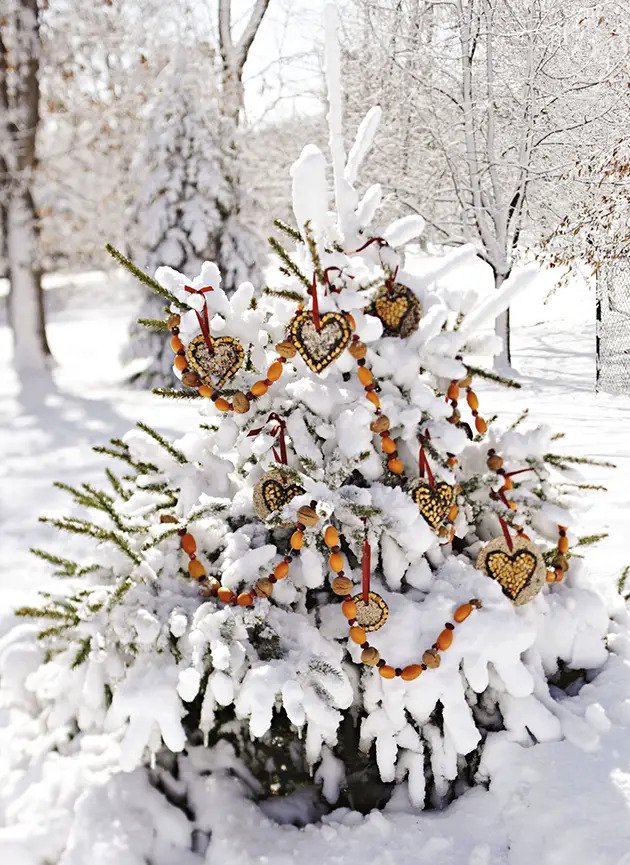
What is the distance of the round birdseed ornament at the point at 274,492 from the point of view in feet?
7.02

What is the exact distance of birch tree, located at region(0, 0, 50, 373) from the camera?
34.9ft

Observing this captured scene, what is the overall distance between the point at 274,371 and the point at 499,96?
10648mm

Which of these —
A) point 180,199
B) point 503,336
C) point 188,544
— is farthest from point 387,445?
point 503,336

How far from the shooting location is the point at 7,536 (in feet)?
16.1

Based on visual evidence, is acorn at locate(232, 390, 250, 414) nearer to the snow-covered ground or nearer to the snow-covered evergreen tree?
the snow-covered ground

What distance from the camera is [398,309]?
215 cm

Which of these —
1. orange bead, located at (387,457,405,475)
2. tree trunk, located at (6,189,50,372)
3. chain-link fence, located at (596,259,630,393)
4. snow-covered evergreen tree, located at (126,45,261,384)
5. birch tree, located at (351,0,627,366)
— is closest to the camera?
orange bead, located at (387,457,405,475)

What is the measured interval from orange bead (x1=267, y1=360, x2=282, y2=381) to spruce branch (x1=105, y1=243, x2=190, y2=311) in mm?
339

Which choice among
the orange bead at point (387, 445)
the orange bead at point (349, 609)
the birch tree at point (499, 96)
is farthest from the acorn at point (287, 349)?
the birch tree at point (499, 96)

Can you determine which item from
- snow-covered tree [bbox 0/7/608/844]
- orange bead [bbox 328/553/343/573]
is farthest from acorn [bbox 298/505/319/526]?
orange bead [bbox 328/553/343/573]

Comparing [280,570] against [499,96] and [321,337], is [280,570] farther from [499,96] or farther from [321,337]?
[499,96]

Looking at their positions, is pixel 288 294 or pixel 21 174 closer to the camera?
pixel 288 294

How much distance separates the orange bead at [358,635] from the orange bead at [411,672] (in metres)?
0.14

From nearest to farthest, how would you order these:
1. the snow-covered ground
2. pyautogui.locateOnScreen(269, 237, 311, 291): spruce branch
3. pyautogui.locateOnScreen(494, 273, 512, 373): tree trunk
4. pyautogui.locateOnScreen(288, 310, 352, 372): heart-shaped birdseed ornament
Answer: the snow-covered ground
pyautogui.locateOnScreen(288, 310, 352, 372): heart-shaped birdseed ornament
pyautogui.locateOnScreen(269, 237, 311, 291): spruce branch
pyautogui.locateOnScreen(494, 273, 512, 373): tree trunk
